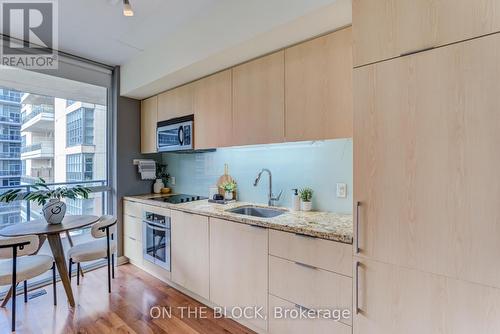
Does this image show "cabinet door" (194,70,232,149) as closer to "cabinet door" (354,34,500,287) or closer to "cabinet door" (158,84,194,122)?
"cabinet door" (158,84,194,122)

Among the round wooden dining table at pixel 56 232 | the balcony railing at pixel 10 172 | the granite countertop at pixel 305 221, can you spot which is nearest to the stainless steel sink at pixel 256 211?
the granite countertop at pixel 305 221

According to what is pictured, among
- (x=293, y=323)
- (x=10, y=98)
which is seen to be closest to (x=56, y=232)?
(x=10, y=98)

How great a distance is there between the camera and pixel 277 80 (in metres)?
1.90

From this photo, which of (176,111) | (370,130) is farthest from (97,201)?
(370,130)

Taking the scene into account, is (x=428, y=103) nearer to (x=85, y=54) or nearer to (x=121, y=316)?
(x=121, y=316)

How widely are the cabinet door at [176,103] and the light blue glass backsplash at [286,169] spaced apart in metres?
0.57

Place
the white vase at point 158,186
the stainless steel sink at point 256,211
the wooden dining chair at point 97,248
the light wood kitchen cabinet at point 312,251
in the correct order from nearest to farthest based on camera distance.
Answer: the light wood kitchen cabinet at point 312,251
the stainless steel sink at point 256,211
the wooden dining chair at point 97,248
the white vase at point 158,186

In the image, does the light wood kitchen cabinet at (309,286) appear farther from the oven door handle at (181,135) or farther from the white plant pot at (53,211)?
the white plant pot at (53,211)

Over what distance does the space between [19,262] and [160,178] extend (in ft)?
5.59

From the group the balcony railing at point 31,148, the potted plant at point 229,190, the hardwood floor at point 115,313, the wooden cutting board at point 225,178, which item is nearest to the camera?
the hardwood floor at point 115,313

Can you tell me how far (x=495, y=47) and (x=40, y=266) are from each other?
10.4 feet

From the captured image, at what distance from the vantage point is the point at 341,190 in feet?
6.36

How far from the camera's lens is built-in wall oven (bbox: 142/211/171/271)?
2.50 meters

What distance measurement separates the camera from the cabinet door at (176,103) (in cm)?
263
